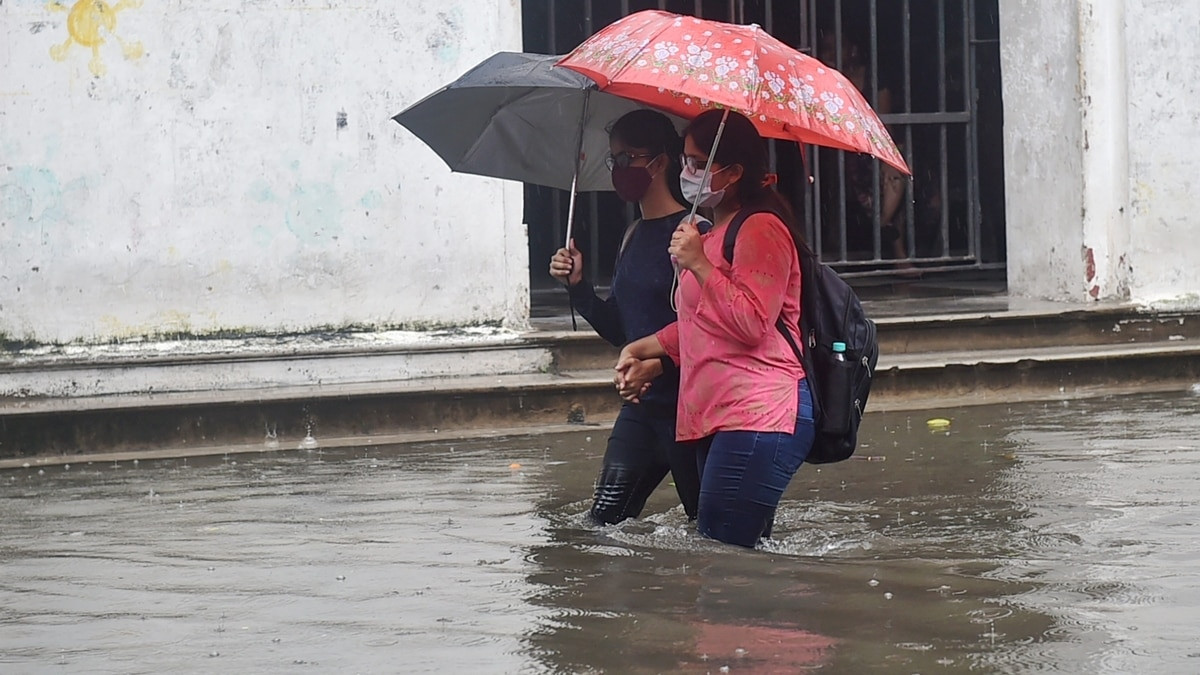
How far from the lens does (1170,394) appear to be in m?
9.77

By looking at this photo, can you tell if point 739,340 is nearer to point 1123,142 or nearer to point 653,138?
point 653,138

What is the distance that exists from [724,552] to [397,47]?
5.17 metres

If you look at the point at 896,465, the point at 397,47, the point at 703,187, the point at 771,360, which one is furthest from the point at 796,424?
the point at 397,47

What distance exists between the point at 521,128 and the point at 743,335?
1547 millimetres

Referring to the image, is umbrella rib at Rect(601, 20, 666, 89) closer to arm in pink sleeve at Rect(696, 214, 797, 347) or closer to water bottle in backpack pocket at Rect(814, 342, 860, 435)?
arm in pink sleeve at Rect(696, 214, 797, 347)

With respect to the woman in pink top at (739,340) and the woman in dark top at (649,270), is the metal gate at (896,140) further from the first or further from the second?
the woman in pink top at (739,340)

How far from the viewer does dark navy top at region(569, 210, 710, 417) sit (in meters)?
5.57

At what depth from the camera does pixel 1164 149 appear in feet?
36.2

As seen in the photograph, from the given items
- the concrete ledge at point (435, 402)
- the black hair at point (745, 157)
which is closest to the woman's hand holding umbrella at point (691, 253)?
the black hair at point (745, 157)

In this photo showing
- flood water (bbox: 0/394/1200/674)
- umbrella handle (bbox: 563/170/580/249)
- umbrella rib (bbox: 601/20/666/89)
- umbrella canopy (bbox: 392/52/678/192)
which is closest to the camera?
flood water (bbox: 0/394/1200/674)

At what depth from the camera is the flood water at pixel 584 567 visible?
176 inches

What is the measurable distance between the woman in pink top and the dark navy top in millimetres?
347

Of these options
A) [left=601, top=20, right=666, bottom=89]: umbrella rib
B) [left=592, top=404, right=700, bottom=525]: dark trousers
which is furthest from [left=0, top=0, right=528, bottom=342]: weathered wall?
[left=601, top=20, right=666, bottom=89]: umbrella rib

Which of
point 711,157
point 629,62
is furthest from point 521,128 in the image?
point 711,157
